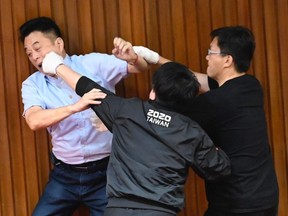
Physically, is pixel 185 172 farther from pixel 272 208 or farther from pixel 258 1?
pixel 258 1

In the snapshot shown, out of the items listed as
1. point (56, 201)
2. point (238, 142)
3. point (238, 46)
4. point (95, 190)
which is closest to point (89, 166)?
point (95, 190)

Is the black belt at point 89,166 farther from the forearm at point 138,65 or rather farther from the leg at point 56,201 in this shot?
the forearm at point 138,65

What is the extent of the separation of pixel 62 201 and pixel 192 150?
80cm

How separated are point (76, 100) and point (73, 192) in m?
0.43

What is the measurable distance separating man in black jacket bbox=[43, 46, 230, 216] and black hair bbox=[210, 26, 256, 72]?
1.15 ft

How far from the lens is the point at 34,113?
2.29 m

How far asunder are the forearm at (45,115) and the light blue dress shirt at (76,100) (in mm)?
77

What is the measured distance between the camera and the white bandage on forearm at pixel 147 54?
8.00 feet

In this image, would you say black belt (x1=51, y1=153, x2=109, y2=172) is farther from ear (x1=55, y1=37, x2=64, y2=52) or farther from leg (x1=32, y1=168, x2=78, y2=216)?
ear (x1=55, y1=37, x2=64, y2=52)

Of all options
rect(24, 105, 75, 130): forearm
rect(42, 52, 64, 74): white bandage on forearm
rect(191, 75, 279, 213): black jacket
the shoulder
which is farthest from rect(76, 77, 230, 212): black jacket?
the shoulder

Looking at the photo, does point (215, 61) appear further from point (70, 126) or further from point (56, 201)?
point (56, 201)

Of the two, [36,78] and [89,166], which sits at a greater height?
[36,78]

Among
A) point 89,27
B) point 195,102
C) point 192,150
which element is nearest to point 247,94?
point 195,102

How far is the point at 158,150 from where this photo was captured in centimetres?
193
